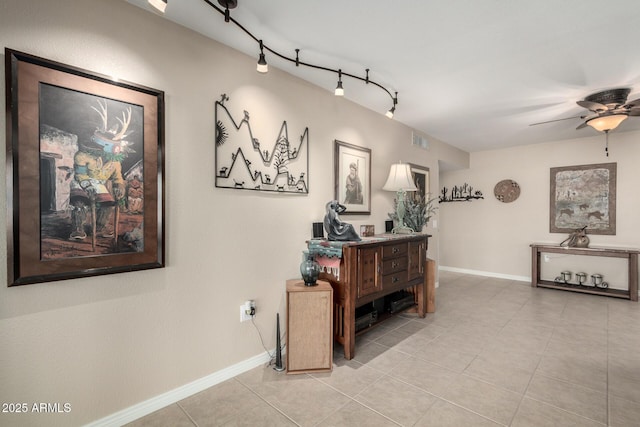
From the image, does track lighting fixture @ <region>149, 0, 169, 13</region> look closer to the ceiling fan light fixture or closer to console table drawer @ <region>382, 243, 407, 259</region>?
console table drawer @ <region>382, 243, 407, 259</region>

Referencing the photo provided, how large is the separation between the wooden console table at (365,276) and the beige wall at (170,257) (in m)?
0.51

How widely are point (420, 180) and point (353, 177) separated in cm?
171

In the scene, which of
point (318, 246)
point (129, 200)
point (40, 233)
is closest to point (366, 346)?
point (318, 246)

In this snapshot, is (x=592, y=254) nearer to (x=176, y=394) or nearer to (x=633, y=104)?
(x=633, y=104)

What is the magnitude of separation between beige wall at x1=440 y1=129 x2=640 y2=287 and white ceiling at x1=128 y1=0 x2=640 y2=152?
7.49ft

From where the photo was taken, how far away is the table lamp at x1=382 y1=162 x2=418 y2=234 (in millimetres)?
3444

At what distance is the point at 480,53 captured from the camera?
89.3 inches

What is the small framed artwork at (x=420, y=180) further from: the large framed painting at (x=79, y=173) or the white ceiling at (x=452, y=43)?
the large framed painting at (x=79, y=173)

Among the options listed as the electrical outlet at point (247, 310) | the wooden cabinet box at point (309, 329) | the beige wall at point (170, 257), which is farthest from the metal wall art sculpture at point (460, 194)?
the electrical outlet at point (247, 310)

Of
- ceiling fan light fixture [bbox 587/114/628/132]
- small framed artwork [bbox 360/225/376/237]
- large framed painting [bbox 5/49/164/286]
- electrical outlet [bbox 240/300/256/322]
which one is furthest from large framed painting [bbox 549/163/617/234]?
large framed painting [bbox 5/49/164/286]

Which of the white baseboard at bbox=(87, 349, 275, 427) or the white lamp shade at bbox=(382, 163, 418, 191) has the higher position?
the white lamp shade at bbox=(382, 163, 418, 191)

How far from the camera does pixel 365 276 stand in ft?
8.46

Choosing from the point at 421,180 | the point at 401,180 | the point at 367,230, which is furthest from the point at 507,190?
the point at 367,230

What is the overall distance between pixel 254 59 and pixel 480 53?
1.83 metres
